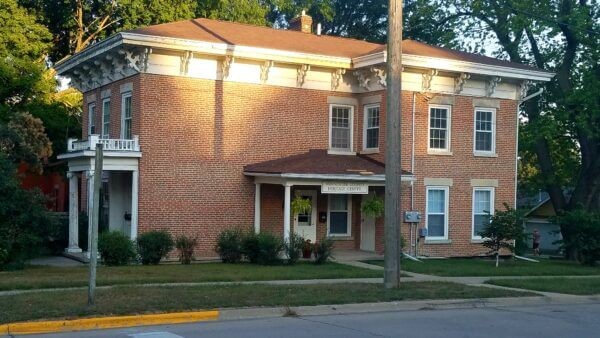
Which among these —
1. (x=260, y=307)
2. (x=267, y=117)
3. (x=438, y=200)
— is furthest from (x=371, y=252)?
(x=260, y=307)

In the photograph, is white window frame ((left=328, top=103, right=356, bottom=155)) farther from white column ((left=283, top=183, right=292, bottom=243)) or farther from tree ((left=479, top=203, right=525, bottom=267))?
tree ((left=479, top=203, right=525, bottom=267))

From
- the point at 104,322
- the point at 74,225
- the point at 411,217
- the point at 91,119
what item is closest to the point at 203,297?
the point at 104,322

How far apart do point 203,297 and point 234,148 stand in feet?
36.3

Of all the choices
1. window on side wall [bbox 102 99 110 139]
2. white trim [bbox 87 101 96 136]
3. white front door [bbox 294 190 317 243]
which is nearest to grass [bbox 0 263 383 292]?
white front door [bbox 294 190 317 243]

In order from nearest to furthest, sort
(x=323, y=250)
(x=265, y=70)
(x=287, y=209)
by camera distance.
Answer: (x=323, y=250) → (x=287, y=209) → (x=265, y=70)

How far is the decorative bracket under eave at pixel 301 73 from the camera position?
1019 inches

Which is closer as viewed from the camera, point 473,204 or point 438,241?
point 438,241

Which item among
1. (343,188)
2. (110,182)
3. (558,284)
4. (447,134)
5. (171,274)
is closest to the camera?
(171,274)

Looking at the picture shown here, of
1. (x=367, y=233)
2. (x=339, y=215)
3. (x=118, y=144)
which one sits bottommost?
(x=367, y=233)

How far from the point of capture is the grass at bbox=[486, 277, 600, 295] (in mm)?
18516

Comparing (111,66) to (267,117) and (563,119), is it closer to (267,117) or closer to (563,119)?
(267,117)

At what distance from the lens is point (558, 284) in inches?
775

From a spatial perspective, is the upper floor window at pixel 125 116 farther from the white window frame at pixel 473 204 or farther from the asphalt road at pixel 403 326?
the asphalt road at pixel 403 326

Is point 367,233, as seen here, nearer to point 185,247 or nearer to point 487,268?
point 487,268
